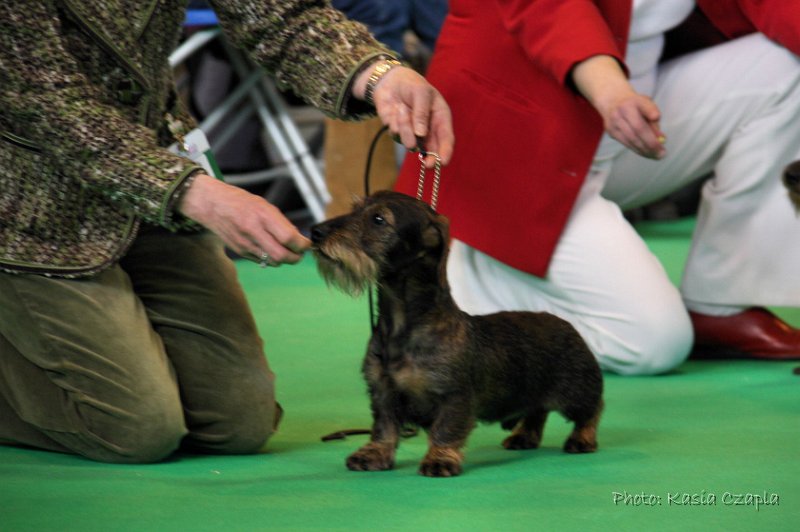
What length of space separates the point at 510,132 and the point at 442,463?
44.0 inches

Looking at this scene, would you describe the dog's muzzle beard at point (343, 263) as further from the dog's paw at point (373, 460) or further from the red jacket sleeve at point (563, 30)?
the red jacket sleeve at point (563, 30)

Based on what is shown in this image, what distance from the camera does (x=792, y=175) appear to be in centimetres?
276

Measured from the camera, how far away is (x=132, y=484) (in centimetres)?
197

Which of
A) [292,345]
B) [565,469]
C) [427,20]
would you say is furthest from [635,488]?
[427,20]

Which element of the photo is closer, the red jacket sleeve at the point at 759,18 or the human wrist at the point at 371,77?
the human wrist at the point at 371,77

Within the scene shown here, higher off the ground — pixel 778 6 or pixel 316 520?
pixel 778 6

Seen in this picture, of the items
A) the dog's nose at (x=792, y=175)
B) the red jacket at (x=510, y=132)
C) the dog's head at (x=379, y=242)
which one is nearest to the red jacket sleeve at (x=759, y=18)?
the red jacket at (x=510, y=132)

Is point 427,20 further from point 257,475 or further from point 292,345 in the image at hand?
point 257,475

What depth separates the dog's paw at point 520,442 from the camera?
222cm

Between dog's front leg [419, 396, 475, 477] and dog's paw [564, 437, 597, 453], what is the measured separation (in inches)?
11.1

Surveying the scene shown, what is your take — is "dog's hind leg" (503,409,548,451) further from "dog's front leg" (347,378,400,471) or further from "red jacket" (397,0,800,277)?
"red jacket" (397,0,800,277)

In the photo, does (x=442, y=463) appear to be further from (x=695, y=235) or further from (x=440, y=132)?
(x=695, y=235)

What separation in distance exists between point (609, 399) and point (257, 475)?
946 millimetres

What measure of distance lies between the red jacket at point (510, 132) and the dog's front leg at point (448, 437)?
0.95 m
